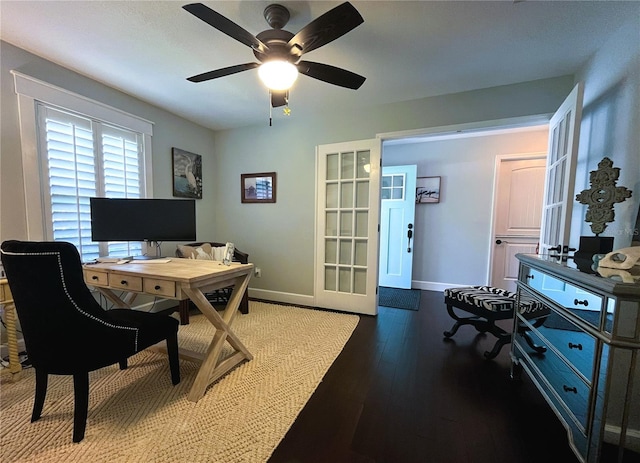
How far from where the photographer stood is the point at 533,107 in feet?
7.79

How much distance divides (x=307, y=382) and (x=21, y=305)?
1.64 metres

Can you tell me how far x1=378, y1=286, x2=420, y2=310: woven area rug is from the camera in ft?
11.2

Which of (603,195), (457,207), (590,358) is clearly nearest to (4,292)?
(590,358)

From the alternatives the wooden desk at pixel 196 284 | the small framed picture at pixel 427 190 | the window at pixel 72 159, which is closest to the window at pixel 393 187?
the small framed picture at pixel 427 190

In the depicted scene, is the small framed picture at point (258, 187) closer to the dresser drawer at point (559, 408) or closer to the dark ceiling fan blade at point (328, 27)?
the dark ceiling fan blade at point (328, 27)

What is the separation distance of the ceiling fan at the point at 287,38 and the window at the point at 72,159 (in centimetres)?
147

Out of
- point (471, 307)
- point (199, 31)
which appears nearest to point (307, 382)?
point (471, 307)

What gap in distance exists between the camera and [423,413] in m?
1.52

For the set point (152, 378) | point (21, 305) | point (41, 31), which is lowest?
point (152, 378)

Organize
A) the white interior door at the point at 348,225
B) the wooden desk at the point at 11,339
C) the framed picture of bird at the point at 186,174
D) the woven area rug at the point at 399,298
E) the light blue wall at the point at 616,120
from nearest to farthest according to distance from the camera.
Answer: the light blue wall at the point at 616,120 < the wooden desk at the point at 11,339 < the white interior door at the point at 348,225 < the framed picture of bird at the point at 186,174 < the woven area rug at the point at 399,298

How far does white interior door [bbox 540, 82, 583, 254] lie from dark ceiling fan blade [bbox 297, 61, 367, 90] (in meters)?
1.52

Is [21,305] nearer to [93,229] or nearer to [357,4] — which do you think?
[93,229]

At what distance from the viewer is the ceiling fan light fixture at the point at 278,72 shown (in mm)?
1576

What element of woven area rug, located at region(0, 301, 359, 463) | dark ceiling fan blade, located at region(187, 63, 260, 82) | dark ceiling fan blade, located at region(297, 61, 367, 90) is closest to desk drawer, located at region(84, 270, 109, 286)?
woven area rug, located at region(0, 301, 359, 463)
